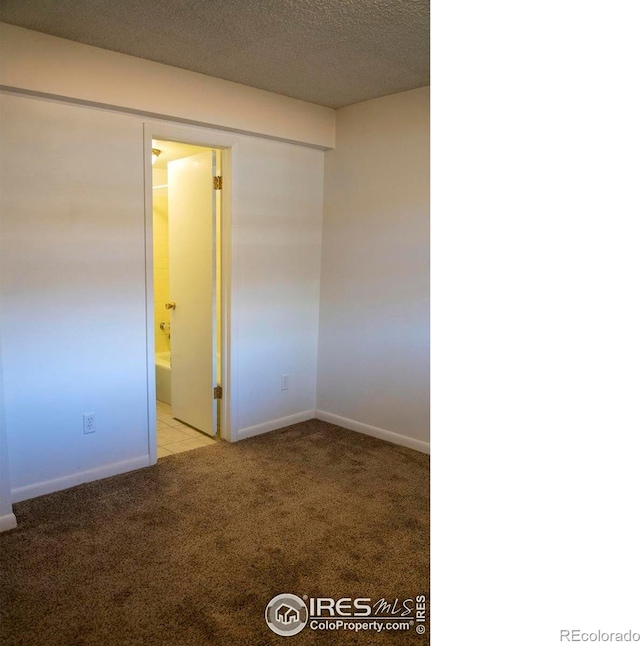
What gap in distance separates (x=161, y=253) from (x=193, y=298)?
1717 millimetres

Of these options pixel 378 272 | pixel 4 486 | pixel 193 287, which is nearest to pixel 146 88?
pixel 193 287

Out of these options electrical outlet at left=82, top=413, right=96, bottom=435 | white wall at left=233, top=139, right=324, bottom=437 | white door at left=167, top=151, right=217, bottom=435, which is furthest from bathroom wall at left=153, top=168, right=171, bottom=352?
electrical outlet at left=82, top=413, right=96, bottom=435

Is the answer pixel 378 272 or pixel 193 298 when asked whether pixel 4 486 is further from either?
pixel 378 272

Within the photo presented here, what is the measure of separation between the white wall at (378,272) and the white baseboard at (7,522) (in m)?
2.40

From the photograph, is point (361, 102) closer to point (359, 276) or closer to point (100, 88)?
point (359, 276)

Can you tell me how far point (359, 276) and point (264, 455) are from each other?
4.91ft

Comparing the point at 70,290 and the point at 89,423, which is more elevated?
the point at 70,290

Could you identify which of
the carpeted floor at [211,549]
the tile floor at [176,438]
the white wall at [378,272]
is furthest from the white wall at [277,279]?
the carpeted floor at [211,549]

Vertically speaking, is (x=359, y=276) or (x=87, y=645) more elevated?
(x=359, y=276)

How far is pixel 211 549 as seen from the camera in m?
2.60

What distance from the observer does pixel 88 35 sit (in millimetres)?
2842

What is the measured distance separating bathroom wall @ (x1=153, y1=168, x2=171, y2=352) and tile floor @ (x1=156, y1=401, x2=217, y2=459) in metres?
1.31

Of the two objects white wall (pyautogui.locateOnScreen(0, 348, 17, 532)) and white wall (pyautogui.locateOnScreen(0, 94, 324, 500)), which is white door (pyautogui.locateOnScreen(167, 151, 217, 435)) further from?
white wall (pyautogui.locateOnScreen(0, 348, 17, 532))
